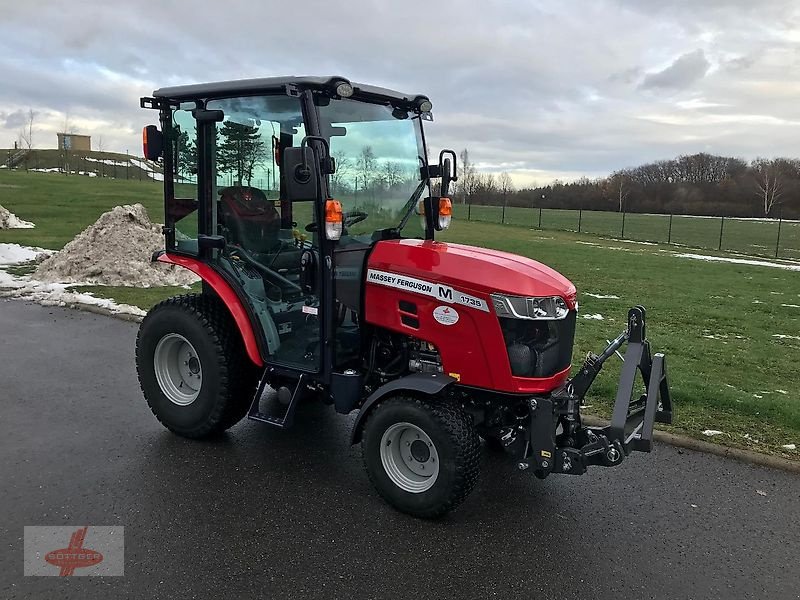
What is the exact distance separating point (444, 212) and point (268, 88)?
155 cm

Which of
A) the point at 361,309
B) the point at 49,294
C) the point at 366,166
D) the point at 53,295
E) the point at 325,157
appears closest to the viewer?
the point at 325,157

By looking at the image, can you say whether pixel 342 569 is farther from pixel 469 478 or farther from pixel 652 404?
pixel 652 404

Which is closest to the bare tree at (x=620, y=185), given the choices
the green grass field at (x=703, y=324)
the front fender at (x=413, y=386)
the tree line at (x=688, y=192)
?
the tree line at (x=688, y=192)

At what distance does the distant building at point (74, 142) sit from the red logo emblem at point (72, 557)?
8567 cm

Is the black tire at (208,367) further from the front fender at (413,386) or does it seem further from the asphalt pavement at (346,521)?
the front fender at (413,386)

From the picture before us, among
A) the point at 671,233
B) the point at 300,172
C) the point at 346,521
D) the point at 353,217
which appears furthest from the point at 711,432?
the point at 671,233

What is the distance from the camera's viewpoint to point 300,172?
3.80m

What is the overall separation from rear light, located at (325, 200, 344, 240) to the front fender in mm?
991

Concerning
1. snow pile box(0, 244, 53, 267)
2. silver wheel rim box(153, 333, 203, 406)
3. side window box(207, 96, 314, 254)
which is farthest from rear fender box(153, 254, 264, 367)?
snow pile box(0, 244, 53, 267)

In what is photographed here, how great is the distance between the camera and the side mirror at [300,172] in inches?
149

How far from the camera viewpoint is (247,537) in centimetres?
368

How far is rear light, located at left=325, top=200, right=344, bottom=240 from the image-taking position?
13.0ft

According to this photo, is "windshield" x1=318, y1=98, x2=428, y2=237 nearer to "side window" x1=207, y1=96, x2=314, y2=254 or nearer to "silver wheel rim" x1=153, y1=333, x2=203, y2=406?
"side window" x1=207, y1=96, x2=314, y2=254

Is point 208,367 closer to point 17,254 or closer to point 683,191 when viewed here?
point 17,254
